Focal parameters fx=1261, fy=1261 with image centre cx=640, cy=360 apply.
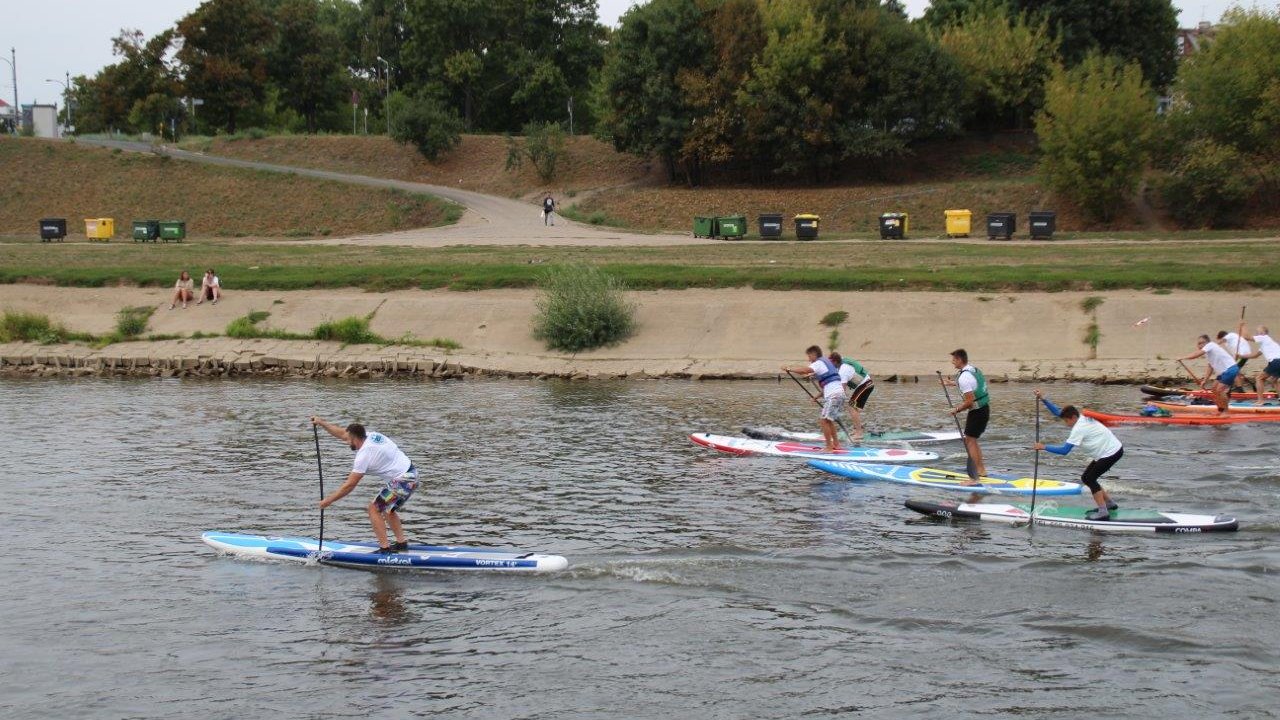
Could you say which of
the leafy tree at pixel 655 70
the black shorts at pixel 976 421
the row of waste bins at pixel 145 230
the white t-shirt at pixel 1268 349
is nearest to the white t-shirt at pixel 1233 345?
the white t-shirt at pixel 1268 349

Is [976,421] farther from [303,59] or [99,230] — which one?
[303,59]

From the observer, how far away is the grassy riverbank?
1503 inches

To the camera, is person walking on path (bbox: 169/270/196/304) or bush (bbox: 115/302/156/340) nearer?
bush (bbox: 115/302/156/340)

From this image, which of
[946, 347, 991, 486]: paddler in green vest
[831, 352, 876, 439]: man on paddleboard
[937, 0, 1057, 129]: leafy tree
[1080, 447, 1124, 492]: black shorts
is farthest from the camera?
[937, 0, 1057, 129]: leafy tree

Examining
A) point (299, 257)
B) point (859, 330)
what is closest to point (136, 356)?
point (299, 257)

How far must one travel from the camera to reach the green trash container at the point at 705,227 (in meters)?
56.0

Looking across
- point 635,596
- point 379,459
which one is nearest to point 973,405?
point 635,596

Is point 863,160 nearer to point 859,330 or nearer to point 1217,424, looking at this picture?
point 859,330

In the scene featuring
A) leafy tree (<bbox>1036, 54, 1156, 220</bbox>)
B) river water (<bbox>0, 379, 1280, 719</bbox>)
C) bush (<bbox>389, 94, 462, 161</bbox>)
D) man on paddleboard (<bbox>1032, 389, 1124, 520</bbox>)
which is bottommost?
river water (<bbox>0, 379, 1280, 719</bbox>)

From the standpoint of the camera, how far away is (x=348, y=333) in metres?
39.1

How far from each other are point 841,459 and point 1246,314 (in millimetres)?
17208

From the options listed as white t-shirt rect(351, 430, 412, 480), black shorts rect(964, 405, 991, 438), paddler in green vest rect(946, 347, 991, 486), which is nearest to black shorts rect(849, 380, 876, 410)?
paddler in green vest rect(946, 347, 991, 486)

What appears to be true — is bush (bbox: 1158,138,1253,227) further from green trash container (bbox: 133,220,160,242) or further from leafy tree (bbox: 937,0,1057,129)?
green trash container (bbox: 133,220,160,242)

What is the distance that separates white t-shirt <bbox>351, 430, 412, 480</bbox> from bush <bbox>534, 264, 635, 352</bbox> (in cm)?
2101
